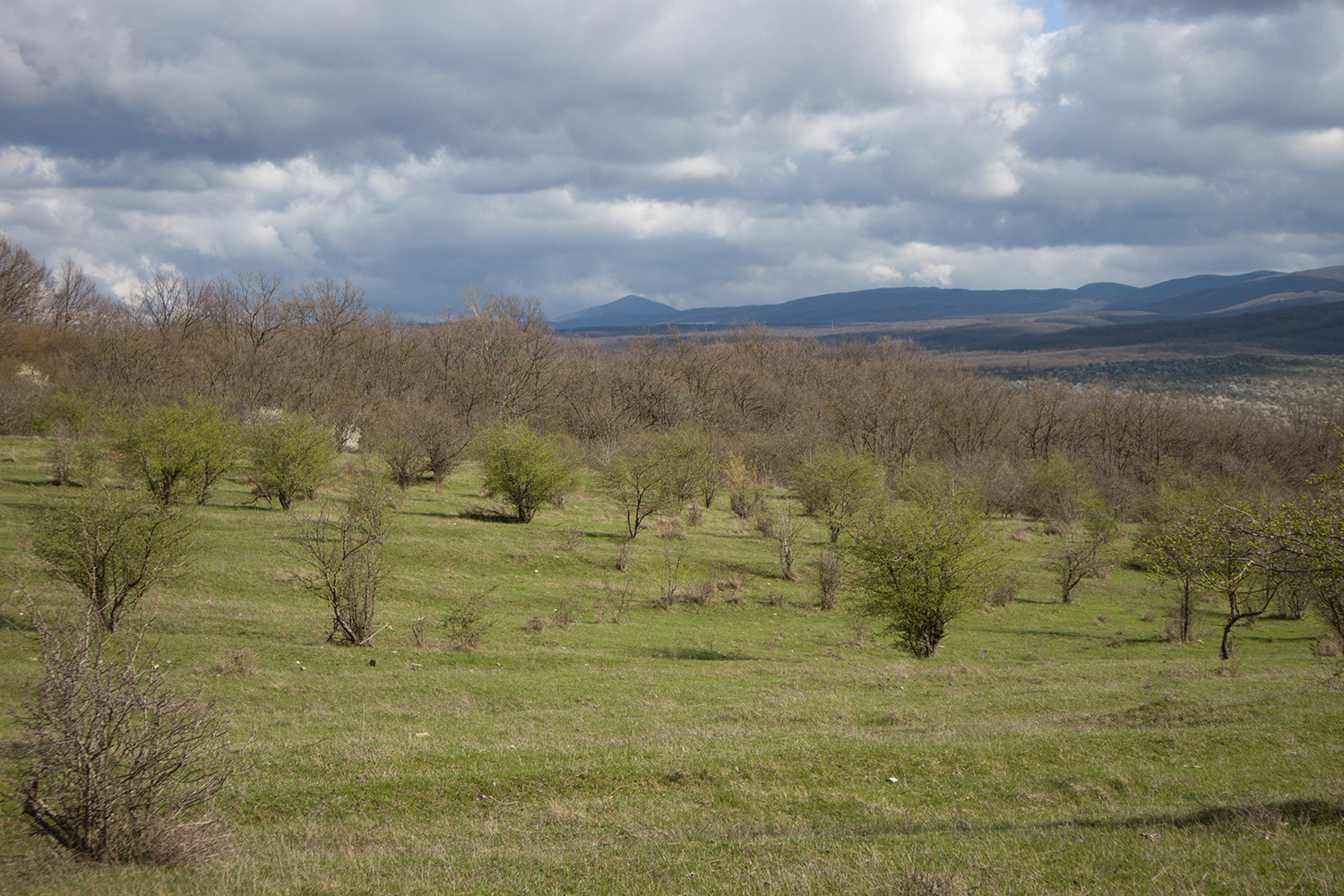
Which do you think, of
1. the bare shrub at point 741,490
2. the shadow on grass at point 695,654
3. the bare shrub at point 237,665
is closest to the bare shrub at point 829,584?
the shadow on grass at point 695,654

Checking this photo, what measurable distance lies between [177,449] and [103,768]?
97.5 ft

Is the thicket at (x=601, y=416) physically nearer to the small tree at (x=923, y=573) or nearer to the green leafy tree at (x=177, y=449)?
the green leafy tree at (x=177, y=449)

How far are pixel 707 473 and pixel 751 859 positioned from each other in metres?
42.7

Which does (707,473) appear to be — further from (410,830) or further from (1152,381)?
(1152,381)

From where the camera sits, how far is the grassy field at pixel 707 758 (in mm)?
7059

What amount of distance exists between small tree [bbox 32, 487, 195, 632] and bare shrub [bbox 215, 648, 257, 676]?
4113 millimetres

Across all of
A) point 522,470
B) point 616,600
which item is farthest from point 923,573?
point 522,470

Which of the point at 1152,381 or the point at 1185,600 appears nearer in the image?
the point at 1185,600

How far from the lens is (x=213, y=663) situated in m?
16.2

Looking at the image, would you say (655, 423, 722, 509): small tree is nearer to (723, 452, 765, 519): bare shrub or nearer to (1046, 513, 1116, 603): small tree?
(723, 452, 765, 519): bare shrub

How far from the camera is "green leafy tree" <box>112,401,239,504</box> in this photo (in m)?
31.3

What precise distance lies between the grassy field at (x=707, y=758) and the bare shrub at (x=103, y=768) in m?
0.33

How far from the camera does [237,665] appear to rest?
1598 centimetres

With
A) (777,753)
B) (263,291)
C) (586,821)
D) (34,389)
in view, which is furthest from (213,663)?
(263,291)
